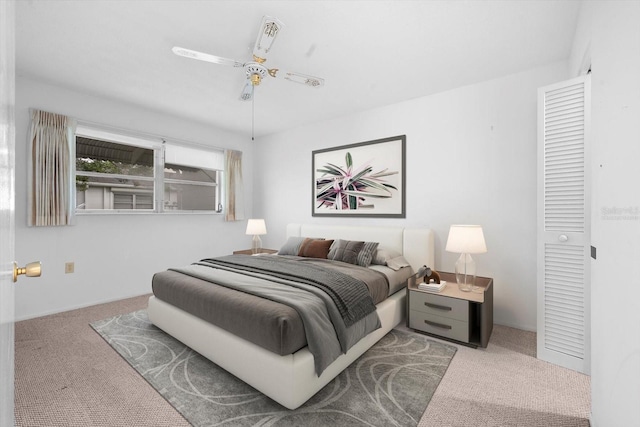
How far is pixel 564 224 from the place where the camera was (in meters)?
2.13

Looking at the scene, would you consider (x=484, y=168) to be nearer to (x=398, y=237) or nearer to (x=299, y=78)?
(x=398, y=237)

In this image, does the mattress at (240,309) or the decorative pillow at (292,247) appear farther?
the decorative pillow at (292,247)

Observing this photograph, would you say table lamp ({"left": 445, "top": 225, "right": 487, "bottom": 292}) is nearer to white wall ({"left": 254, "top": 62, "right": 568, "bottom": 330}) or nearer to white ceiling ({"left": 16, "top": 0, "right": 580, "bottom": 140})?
white wall ({"left": 254, "top": 62, "right": 568, "bottom": 330})

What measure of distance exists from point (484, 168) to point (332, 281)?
2051 mm

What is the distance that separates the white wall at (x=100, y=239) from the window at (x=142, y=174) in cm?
17

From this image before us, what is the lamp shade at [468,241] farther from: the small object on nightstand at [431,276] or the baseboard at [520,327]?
the baseboard at [520,327]

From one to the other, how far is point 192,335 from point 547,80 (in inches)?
154

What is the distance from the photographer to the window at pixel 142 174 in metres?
3.58

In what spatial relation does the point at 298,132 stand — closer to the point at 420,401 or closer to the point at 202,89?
the point at 202,89

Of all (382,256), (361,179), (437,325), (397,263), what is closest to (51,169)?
(361,179)

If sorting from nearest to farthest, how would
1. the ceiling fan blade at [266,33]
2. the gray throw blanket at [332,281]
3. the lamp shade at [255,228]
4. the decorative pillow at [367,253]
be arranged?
the ceiling fan blade at [266,33], the gray throw blanket at [332,281], the decorative pillow at [367,253], the lamp shade at [255,228]

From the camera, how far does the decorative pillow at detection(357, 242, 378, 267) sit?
317 cm

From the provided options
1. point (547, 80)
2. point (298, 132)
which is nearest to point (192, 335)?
point (298, 132)

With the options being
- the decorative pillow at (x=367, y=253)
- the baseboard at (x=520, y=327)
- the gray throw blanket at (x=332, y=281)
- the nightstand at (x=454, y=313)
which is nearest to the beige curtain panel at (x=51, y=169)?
the gray throw blanket at (x=332, y=281)
